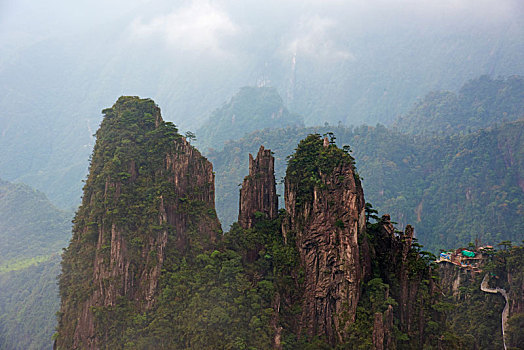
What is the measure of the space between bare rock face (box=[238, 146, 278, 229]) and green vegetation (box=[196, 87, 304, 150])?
9278 centimetres

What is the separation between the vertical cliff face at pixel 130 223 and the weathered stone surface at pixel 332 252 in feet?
24.7

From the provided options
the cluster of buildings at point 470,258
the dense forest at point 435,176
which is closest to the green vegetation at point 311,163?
the cluster of buildings at point 470,258

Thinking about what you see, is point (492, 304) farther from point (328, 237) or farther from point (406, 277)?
point (328, 237)

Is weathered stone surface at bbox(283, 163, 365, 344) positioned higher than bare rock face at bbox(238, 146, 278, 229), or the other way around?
bare rock face at bbox(238, 146, 278, 229)

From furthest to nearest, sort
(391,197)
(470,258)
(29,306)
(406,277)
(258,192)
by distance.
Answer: (391,197) < (29,306) < (470,258) < (258,192) < (406,277)

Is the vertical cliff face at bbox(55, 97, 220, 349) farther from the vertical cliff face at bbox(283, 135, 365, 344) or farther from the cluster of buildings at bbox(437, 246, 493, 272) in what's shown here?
the cluster of buildings at bbox(437, 246, 493, 272)

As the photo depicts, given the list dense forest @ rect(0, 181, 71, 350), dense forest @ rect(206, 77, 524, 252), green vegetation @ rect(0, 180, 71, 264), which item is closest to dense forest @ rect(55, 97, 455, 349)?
dense forest @ rect(0, 181, 71, 350)

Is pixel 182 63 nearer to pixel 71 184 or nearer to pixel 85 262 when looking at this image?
pixel 71 184

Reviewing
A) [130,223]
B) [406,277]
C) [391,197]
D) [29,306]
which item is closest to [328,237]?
[406,277]

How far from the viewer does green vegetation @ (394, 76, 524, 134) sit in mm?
126812

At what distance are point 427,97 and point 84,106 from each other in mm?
118521

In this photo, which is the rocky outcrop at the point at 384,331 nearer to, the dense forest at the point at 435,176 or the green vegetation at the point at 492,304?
the green vegetation at the point at 492,304

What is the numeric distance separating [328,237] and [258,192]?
6.58m

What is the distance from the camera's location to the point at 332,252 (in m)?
30.2
